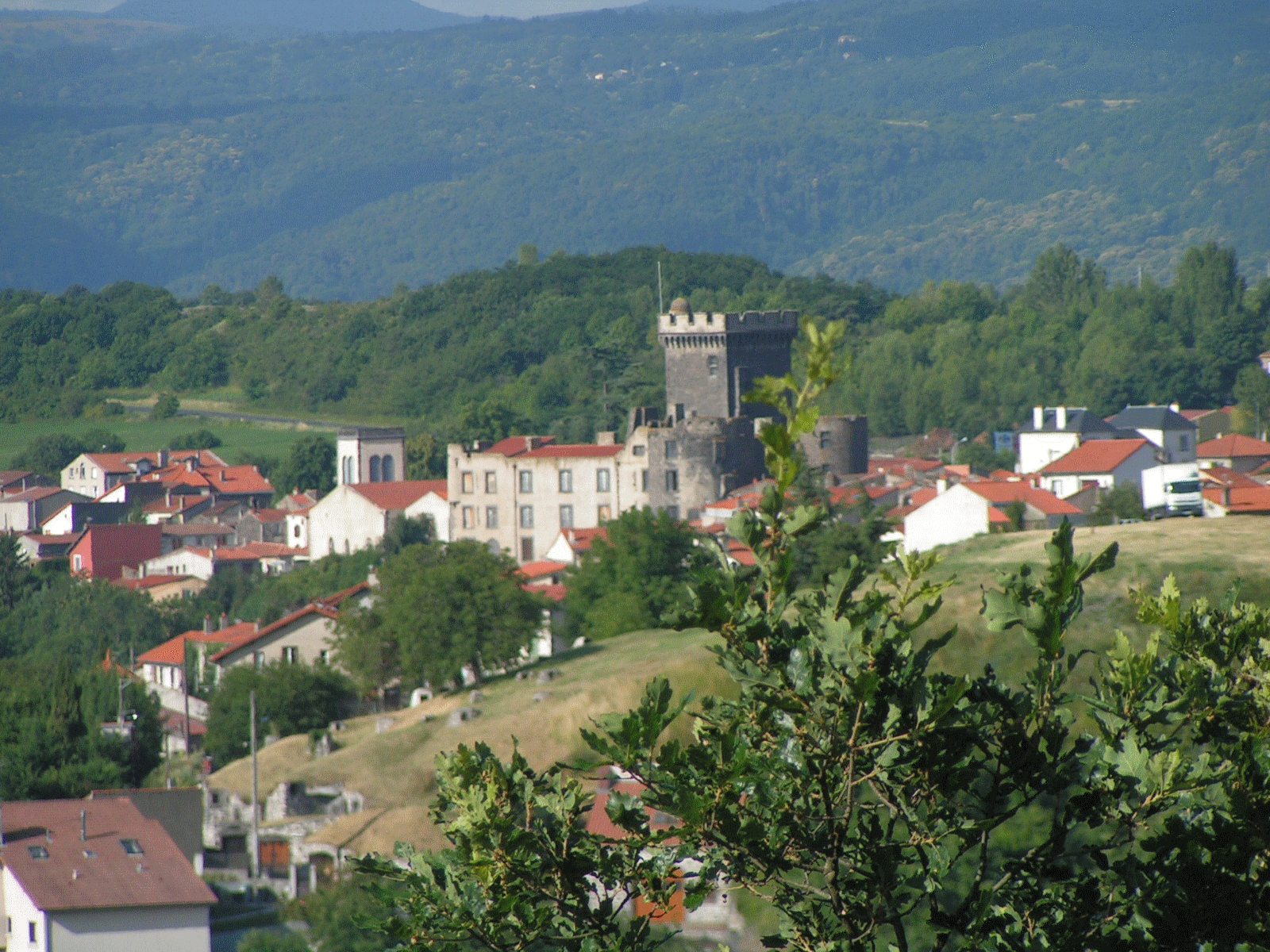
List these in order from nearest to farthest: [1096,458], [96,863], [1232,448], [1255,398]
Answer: [96,863]
[1096,458]
[1232,448]
[1255,398]

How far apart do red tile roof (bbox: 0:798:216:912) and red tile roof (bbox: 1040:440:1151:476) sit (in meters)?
39.4

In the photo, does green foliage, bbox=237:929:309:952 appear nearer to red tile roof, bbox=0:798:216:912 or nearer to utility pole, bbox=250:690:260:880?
red tile roof, bbox=0:798:216:912

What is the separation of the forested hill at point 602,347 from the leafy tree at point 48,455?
834 inches

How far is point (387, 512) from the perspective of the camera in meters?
86.8

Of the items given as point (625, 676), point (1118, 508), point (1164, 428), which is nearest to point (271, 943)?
point (625, 676)

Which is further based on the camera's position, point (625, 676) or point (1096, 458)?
point (1096, 458)

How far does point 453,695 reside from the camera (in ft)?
168

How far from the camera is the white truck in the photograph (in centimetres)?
5512

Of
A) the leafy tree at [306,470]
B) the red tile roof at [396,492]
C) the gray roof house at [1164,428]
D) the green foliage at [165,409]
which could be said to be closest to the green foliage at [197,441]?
the leafy tree at [306,470]

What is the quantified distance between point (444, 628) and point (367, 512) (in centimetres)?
3558

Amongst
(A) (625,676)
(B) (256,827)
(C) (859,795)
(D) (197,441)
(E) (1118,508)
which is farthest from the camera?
(D) (197,441)

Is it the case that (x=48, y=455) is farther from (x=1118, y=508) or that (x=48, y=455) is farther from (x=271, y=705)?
(x=1118, y=508)

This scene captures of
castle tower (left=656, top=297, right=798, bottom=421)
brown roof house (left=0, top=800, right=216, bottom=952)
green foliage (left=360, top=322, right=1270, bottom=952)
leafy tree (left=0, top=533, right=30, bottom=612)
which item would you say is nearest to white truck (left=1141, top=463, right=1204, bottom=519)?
castle tower (left=656, top=297, right=798, bottom=421)

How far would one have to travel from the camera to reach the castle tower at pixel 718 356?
78.7 metres
